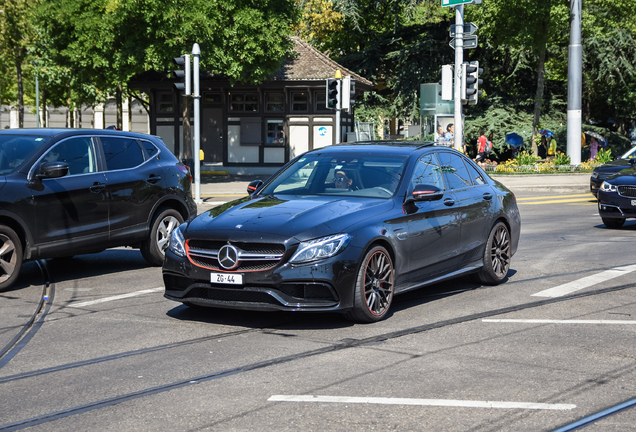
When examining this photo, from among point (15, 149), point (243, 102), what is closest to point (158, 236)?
point (15, 149)

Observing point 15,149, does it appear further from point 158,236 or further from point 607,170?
point 607,170

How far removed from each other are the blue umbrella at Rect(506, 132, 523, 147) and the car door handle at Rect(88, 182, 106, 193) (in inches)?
1214

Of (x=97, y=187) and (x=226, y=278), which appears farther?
(x=97, y=187)

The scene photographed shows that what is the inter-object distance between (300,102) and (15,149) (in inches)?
1175

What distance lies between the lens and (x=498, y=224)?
31.2ft

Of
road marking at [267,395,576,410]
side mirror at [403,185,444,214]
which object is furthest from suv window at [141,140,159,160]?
road marking at [267,395,576,410]

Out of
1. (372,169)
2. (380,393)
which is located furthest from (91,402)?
(372,169)

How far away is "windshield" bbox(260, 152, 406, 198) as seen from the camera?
26.5 feet

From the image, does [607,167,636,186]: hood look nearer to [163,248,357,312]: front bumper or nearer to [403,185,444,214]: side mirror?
[403,185,444,214]: side mirror

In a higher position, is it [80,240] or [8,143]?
[8,143]

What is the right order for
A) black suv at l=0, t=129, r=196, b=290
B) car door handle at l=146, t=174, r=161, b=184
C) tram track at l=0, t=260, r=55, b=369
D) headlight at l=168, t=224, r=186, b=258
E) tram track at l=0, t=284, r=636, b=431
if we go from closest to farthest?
tram track at l=0, t=284, r=636, b=431 → tram track at l=0, t=260, r=55, b=369 → headlight at l=168, t=224, r=186, b=258 → black suv at l=0, t=129, r=196, b=290 → car door handle at l=146, t=174, r=161, b=184

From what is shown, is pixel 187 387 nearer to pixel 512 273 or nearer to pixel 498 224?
pixel 498 224

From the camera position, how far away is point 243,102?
39.1 meters

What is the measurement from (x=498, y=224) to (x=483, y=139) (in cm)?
2561
